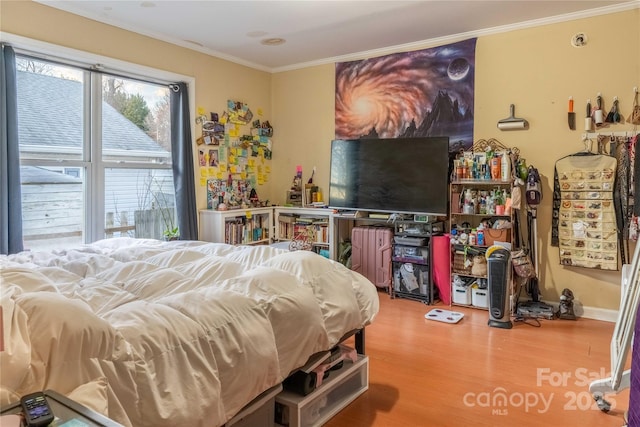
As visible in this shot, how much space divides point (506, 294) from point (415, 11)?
2.50m

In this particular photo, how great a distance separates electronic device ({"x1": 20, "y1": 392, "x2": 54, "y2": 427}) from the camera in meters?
0.87

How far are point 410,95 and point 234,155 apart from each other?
6.99 ft

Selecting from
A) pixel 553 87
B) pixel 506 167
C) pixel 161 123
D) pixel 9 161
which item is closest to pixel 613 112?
pixel 553 87

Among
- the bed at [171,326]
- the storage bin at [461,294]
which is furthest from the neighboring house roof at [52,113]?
the storage bin at [461,294]

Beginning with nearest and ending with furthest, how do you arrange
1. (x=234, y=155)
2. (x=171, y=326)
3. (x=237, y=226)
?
1. (x=171, y=326)
2. (x=237, y=226)
3. (x=234, y=155)

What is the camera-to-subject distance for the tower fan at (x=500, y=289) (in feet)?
11.6

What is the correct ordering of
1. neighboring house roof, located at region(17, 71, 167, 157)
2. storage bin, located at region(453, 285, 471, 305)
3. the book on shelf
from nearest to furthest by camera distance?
neighboring house roof, located at region(17, 71, 167, 157) < storage bin, located at region(453, 285, 471, 305) < the book on shelf

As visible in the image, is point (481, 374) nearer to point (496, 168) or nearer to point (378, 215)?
point (496, 168)

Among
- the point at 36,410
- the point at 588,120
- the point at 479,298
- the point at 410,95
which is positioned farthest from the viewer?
the point at 410,95

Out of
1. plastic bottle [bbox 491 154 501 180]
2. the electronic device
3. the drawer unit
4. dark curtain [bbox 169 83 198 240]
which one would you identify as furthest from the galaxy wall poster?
the electronic device

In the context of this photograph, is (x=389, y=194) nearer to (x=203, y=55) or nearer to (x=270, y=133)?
(x=270, y=133)

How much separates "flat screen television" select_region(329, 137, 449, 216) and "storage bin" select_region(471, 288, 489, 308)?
30.9 inches

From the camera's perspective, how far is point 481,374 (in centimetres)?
264

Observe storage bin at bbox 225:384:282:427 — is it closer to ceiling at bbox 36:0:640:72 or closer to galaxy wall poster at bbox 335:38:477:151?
ceiling at bbox 36:0:640:72
